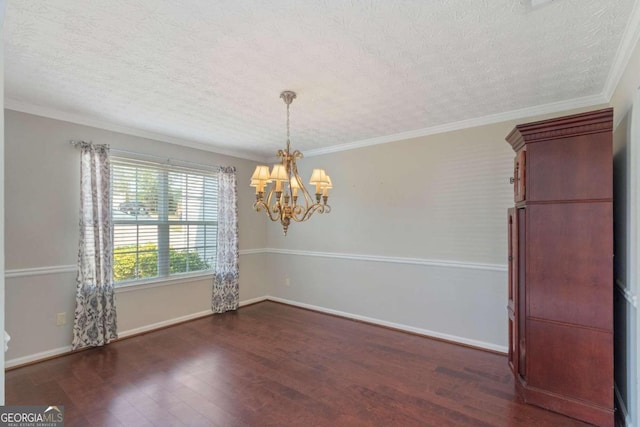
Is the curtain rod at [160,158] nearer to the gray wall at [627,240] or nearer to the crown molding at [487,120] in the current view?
the crown molding at [487,120]

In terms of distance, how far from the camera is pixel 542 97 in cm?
278

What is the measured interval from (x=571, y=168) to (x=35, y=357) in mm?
4935

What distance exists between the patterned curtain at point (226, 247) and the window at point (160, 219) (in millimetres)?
130

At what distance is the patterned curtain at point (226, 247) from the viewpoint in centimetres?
454

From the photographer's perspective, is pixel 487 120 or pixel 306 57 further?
pixel 487 120

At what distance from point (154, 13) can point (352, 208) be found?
3.21 metres

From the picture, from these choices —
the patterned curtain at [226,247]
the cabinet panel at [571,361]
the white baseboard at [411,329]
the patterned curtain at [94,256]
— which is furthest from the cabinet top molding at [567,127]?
the patterned curtain at [94,256]

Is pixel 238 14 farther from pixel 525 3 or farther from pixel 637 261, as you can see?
pixel 637 261

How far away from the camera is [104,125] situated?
345cm

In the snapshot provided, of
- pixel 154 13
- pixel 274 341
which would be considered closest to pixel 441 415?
pixel 274 341

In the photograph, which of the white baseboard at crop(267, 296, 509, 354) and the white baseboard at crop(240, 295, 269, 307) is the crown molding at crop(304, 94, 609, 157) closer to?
the white baseboard at crop(267, 296, 509, 354)

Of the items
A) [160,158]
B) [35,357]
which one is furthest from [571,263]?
[35,357]

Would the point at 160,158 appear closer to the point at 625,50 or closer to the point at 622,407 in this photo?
the point at 625,50

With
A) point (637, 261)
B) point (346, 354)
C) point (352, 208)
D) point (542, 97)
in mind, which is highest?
point (542, 97)
